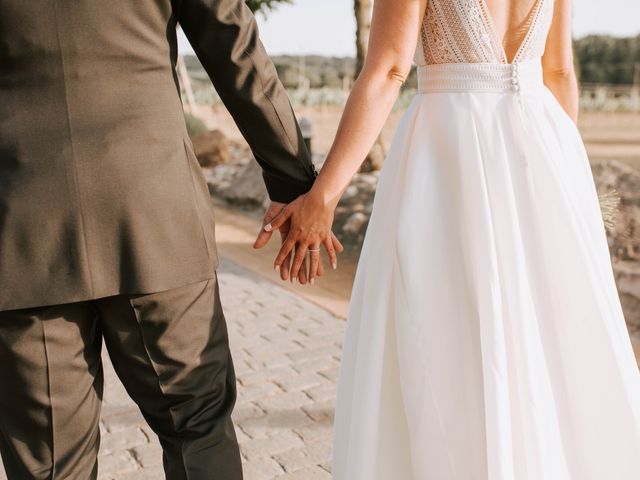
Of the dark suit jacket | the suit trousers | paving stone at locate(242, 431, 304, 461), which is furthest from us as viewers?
paving stone at locate(242, 431, 304, 461)

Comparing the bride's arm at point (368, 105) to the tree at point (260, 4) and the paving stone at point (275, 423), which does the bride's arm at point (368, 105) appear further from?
the tree at point (260, 4)

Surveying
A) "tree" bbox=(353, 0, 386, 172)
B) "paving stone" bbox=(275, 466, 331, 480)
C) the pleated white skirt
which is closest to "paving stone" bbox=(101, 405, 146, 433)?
"paving stone" bbox=(275, 466, 331, 480)

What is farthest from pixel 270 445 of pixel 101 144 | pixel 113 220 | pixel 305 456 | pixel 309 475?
pixel 101 144

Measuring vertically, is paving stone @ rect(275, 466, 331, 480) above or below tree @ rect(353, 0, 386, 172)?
below

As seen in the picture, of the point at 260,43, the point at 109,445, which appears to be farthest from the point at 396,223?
the point at 109,445

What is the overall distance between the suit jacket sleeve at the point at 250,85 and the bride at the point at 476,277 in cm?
9

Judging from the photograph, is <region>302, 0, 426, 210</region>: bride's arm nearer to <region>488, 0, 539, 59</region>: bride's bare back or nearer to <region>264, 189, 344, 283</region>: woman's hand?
<region>264, 189, 344, 283</region>: woman's hand

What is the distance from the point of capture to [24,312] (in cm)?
168

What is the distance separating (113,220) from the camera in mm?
1666

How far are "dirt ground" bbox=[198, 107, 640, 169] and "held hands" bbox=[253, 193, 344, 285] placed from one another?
12.9 metres

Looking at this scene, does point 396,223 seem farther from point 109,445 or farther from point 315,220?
point 109,445

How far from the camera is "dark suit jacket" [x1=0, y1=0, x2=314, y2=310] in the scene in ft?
5.13

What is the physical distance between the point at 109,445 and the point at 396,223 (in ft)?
6.13

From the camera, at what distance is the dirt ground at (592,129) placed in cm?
1851
